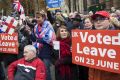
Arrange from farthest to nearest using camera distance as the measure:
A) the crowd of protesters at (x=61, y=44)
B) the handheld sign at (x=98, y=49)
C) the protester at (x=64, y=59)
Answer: the protester at (x=64, y=59) → the crowd of protesters at (x=61, y=44) → the handheld sign at (x=98, y=49)

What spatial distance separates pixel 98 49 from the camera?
5816mm

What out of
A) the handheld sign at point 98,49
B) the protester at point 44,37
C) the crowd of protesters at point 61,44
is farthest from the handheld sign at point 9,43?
the handheld sign at point 98,49

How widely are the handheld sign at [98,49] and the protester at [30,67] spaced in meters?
0.76

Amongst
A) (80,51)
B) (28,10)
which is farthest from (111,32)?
(28,10)

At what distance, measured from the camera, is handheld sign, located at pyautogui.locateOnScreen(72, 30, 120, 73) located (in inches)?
216

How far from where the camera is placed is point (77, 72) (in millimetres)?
8195

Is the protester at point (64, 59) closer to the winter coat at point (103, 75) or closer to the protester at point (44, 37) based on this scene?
the protester at point (44, 37)

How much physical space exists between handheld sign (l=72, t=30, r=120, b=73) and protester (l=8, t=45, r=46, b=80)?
765 mm

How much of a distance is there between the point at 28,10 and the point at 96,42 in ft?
A: 106

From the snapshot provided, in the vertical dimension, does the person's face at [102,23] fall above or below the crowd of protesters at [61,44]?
above

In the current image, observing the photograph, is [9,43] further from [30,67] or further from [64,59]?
[30,67]

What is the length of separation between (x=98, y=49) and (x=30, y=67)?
4.94 feet

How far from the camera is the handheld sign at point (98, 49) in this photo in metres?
5.49

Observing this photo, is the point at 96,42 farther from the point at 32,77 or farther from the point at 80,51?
the point at 32,77
